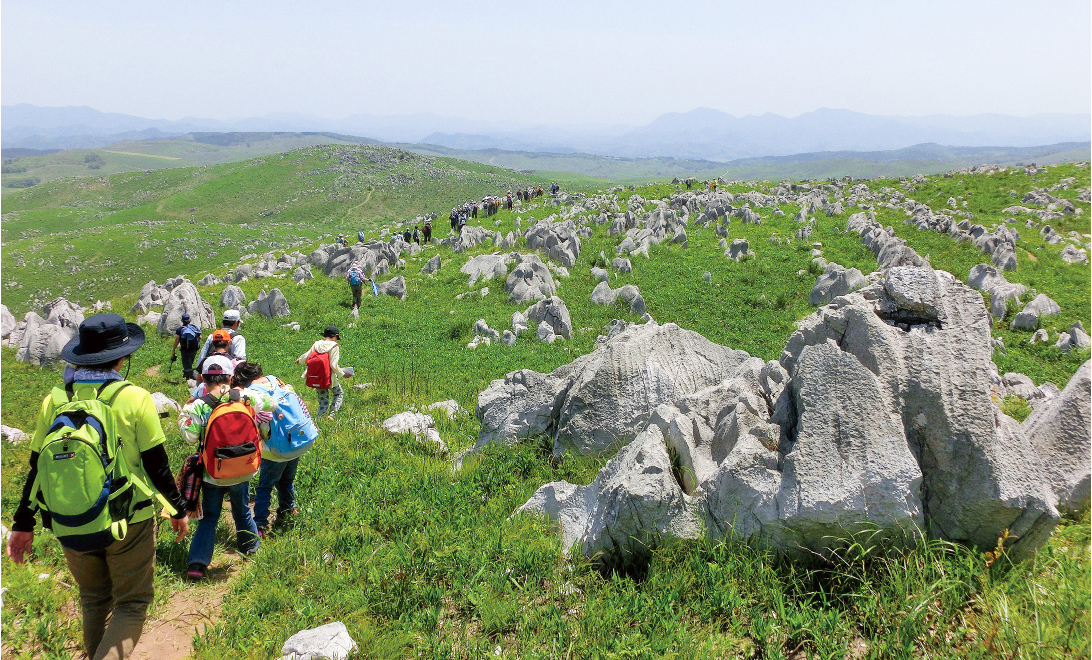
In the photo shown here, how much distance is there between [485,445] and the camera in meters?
10.4

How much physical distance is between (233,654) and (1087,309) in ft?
105

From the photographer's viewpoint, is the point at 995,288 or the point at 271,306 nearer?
the point at 995,288

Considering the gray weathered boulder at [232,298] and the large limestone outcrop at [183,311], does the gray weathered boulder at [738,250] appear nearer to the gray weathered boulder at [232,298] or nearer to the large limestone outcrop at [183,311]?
the gray weathered boulder at [232,298]

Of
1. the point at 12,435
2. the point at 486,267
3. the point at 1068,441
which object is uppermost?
the point at 1068,441

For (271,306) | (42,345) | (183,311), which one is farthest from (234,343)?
(183,311)

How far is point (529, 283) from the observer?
27.9 meters

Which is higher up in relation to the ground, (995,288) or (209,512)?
(995,288)

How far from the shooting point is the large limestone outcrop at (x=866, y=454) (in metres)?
5.15

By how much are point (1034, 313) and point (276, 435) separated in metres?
27.9

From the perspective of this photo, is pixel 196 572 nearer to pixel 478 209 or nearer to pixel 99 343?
pixel 99 343

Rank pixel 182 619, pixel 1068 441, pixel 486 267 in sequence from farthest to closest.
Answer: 1. pixel 486 267
2. pixel 1068 441
3. pixel 182 619

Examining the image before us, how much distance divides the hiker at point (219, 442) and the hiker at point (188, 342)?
37.0ft

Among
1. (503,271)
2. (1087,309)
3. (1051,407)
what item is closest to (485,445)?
(1051,407)

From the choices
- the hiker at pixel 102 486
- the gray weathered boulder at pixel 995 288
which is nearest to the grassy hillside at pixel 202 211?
the hiker at pixel 102 486
